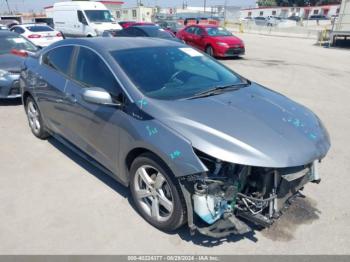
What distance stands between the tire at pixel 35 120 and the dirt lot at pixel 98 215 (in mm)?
133

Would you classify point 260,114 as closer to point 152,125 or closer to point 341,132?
point 152,125

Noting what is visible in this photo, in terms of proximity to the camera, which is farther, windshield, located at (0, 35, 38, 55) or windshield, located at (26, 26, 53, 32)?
windshield, located at (26, 26, 53, 32)

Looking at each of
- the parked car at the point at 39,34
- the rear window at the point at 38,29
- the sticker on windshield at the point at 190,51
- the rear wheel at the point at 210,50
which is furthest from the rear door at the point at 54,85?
the rear window at the point at 38,29

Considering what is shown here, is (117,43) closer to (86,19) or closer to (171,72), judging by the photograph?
(171,72)

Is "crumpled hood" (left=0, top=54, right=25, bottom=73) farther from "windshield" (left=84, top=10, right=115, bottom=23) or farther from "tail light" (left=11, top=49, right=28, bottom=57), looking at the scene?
"windshield" (left=84, top=10, right=115, bottom=23)

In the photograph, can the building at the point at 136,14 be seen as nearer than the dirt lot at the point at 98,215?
No

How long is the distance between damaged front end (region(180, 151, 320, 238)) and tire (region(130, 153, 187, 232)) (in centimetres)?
13

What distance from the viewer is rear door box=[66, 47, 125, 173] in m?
3.16

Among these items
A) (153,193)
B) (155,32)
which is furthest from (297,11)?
(153,193)

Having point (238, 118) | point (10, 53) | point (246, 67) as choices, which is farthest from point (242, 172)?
point (246, 67)

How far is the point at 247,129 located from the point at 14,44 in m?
7.40

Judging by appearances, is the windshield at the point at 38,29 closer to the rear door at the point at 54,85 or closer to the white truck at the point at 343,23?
the rear door at the point at 54,85

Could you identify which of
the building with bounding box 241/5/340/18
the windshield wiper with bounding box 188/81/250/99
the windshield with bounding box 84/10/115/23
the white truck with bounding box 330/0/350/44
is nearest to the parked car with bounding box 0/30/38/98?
the windshield wiper with bounding box 188/81/250/99

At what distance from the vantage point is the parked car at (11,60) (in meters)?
6.47
